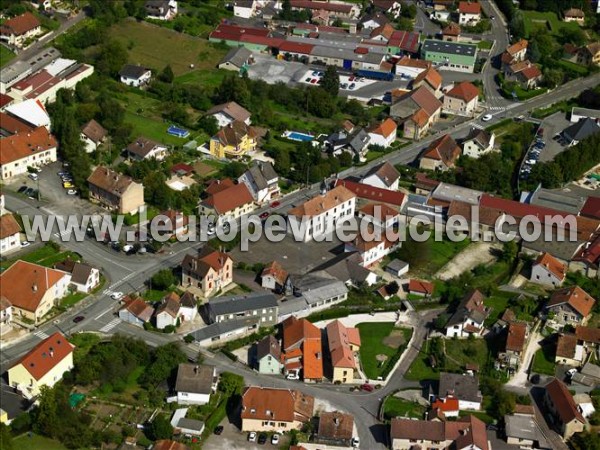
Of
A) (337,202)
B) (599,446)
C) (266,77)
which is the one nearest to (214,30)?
(266,77)

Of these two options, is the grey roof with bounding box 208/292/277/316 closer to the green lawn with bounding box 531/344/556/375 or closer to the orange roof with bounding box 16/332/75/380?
A: the orange roof with bounding box 16/332/75/380

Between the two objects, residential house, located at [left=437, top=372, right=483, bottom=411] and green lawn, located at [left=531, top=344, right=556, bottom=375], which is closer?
residential house, located at [left=437, top=372, right=483, bottom=411]

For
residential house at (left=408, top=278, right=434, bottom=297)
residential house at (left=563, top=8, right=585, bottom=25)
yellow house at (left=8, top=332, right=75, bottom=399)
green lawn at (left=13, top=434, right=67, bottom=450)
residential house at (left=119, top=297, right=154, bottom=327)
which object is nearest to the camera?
green lawn at (left=13, top=434, right=67, bottom=450)

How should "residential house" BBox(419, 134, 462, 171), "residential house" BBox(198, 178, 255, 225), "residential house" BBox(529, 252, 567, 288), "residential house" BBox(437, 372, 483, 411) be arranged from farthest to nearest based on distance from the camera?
"residential house" BBox(419, 134, 462, 171), "residential house" BBox(198, 178, 255, 225), "residential house" BBox(529, 252, 567, 288), "residential house" BBox(437, 372, 483, 411)

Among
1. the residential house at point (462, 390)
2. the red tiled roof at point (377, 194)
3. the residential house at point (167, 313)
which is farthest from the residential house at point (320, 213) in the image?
the residential house at point (462, 390)

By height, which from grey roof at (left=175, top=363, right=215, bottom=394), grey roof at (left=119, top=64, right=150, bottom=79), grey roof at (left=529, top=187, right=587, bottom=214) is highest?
grey roof at (left=175, top=363, right=215, bottom=394)

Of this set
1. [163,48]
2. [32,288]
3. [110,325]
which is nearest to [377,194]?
[110,325]

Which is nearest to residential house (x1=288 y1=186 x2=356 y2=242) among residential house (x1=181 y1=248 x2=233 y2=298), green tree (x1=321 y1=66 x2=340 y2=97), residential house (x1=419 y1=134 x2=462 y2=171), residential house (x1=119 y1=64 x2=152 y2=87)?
residential house (x1=181 y1=248 x2=233 y2=298)

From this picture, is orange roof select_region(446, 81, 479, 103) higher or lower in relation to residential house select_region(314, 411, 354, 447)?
lower
